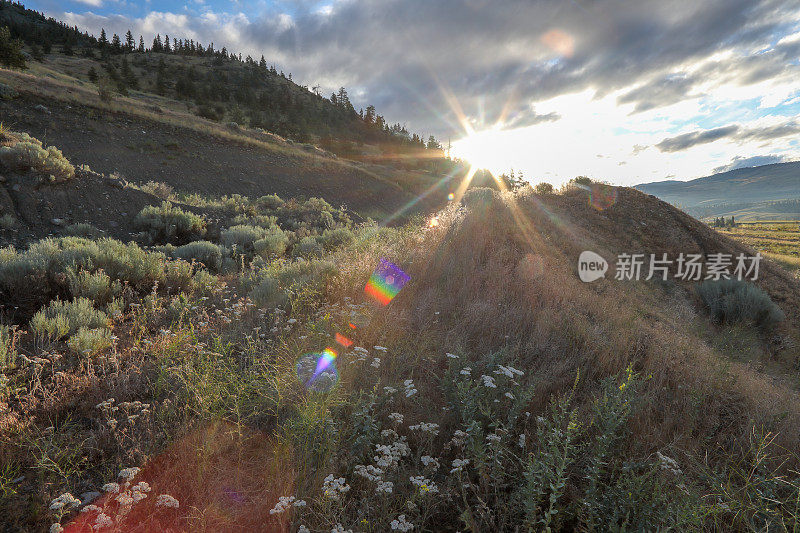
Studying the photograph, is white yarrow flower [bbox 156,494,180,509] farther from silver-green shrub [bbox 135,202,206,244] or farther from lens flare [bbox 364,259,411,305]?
silver-green shrub [bbox 135,202,206,244]

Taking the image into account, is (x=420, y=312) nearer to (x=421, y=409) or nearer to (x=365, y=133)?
(x=421, y=409)

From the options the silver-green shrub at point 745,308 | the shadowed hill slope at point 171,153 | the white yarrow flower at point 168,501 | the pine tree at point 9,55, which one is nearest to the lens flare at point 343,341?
the white yarrow flower at point 168,501

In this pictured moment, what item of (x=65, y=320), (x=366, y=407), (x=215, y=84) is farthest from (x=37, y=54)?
(x=366, y=407)

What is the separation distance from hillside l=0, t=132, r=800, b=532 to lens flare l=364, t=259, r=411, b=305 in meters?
0.06

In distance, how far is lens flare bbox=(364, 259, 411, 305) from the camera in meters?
5.53

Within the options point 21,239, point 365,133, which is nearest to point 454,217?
point 21,239

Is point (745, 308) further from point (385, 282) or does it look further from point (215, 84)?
point (215, 84)

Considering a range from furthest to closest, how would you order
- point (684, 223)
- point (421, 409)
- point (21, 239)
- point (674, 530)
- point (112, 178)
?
1. point (684, 223)
2. point (112, 178)
3. point (21, 239)
4. point (421, 409)
5. point (674, 530)

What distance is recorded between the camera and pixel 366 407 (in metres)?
2.62

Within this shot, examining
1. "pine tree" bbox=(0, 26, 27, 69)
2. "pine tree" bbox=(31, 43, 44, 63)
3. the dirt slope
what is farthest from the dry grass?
"pine tree" bbox=(31, 43, 44, 63)

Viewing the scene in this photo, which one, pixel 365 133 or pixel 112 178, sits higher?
pixel 365 133

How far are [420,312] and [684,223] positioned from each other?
1614 centimetres

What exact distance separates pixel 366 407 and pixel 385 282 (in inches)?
134

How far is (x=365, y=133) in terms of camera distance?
81.2 m
